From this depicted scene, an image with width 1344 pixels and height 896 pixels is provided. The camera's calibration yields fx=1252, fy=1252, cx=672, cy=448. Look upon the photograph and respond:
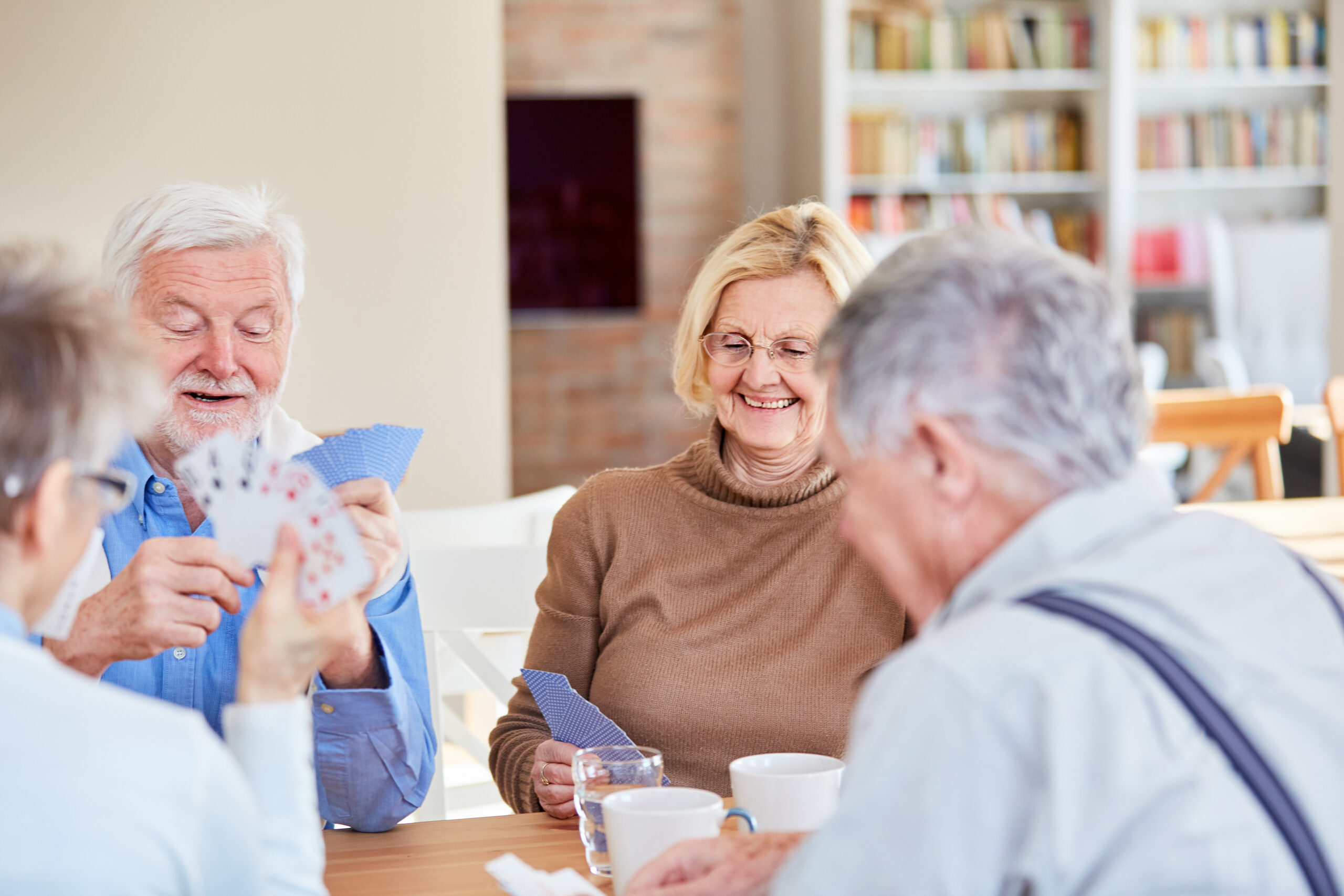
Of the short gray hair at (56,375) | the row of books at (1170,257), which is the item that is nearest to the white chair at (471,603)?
the short gray hair at (56,375)

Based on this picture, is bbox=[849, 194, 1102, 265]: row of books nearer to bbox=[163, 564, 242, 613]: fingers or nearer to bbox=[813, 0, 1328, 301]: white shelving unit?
bbox=[813, 0, 1328, 301]: white shelving unit

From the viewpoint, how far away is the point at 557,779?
1.36 meters

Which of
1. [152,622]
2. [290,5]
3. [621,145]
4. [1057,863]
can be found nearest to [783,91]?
[621,145]

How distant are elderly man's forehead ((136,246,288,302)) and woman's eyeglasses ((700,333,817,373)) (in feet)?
1.99

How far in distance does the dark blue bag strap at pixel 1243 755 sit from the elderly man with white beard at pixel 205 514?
0.76 metres

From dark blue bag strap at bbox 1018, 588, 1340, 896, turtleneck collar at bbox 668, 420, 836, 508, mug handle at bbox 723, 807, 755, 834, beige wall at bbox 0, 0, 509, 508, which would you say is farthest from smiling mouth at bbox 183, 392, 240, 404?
beige wall at bbox 0, 0, 509, 508

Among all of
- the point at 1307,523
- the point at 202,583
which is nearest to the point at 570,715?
the point at 202,583

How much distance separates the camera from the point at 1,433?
0.75 m

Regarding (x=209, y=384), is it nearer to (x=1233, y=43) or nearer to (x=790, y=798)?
(x=790, y=798)

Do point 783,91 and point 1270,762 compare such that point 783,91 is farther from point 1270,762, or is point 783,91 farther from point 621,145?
point 1270,762

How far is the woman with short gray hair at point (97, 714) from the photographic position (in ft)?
2.35

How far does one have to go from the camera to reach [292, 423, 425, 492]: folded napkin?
1.25 meters

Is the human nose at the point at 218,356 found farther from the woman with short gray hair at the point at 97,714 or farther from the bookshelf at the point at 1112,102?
the bookshelf at the point at 1112,102

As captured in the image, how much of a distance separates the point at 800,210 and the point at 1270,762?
1.22 metres
